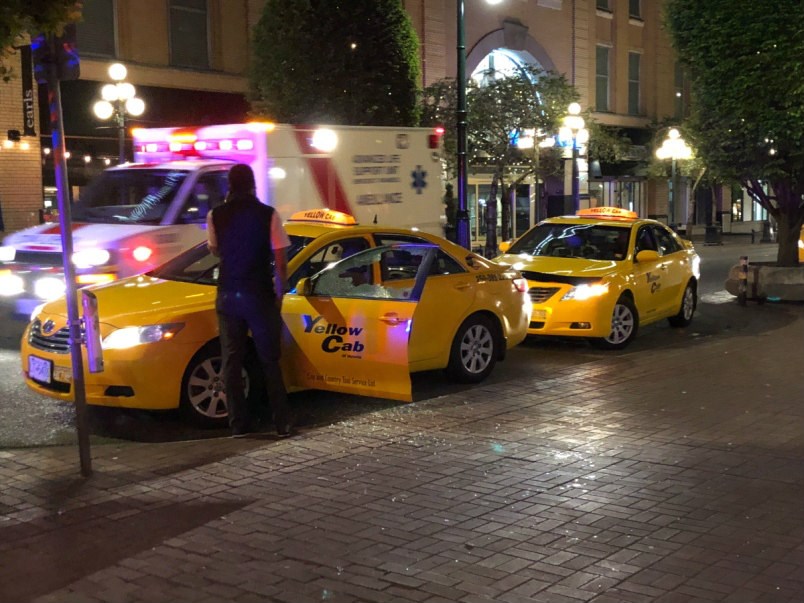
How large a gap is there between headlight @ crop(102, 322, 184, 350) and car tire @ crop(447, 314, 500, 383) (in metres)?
2.81

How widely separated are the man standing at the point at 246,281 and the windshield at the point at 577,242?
5.88m

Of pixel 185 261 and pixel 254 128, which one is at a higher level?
pixel 254 128

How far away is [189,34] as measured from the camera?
23938 mm

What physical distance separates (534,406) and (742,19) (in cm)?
978

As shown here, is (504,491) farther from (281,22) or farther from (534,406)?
(281,22)

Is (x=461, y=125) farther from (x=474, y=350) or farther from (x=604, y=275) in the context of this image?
(x=474, y=350)

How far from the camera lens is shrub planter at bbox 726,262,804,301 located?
16078 mm

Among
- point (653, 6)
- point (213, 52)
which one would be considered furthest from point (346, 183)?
point (653, 6)

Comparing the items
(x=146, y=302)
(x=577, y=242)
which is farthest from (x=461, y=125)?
(x=146, y=302)

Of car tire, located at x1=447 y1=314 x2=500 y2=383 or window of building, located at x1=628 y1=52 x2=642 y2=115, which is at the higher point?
window of building, located at x1=628 y1=52 x2=642 y2=115

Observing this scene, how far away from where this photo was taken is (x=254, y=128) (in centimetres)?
1184

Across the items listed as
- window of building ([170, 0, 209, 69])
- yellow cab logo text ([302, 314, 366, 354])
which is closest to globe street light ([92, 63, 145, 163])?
window of building ([170, 0, 209, 69])

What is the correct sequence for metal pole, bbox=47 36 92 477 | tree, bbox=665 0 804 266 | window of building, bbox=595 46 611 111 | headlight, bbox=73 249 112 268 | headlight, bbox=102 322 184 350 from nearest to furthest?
metal pole, bbox=47 36 92 477, headlight, bbox=102 322 184 350, headlight, bbox=73 249 112 268, tree, bbox=665 0 804 266, window of building, bbox=595 46 611 111

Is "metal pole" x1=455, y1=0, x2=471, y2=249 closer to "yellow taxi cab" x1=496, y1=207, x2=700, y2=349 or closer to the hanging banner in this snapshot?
"yellow taxi cab" x1=496, y1=207, x2=700, y2=349
